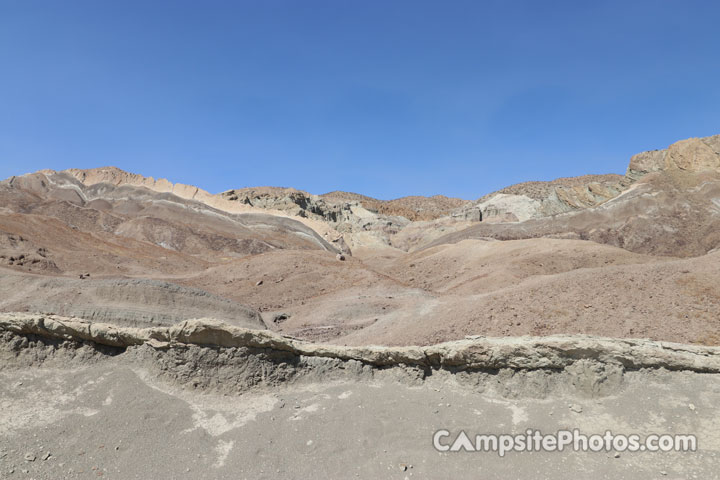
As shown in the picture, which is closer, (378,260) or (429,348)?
(429,348)

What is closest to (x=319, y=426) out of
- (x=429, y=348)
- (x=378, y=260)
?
(x=429, y=348)

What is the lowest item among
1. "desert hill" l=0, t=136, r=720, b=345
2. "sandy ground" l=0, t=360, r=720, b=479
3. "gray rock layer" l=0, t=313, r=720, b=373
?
"sandy ground" l=0, t=360, r=720, b=479

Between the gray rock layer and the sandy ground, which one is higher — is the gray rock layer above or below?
above

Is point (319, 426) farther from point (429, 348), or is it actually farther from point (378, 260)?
point (378, 260)

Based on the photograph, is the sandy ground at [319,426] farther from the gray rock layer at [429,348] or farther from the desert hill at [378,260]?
the desert hill at [378,260]

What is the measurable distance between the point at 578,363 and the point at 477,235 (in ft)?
130

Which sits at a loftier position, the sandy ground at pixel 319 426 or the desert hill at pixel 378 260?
the desert hill at pixel 378 260

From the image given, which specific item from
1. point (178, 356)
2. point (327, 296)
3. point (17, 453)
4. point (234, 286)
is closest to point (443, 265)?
point (327, 296)

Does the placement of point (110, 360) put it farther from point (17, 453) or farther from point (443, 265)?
point (443, 265)

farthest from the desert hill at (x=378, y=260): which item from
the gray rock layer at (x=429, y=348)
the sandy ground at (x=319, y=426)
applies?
the sandy ground at (x=319, y=426)

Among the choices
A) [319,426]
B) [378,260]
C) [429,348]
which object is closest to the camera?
[319,426]

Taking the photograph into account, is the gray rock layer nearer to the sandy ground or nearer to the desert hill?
the sandy ground

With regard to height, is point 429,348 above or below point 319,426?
above

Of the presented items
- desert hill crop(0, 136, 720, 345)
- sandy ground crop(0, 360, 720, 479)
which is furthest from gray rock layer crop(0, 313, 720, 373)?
desert hill crop(0, 136, 720, 345)
